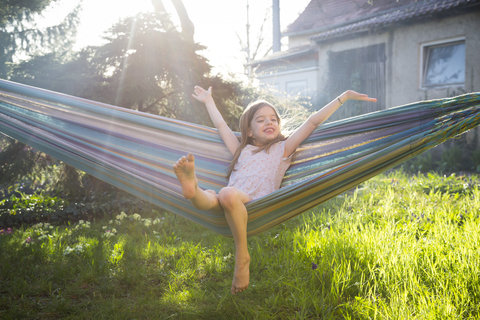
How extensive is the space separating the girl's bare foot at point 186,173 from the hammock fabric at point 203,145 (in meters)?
0.20

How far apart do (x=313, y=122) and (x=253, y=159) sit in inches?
14.5

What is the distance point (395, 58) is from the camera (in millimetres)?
6449

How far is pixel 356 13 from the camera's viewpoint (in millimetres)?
8688

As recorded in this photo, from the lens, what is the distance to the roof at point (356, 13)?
5.79m

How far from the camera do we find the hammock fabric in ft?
4.42

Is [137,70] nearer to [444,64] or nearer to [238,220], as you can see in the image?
[238,220]

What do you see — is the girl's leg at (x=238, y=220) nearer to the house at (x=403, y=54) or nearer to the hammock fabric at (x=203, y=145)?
the hammock fabric at (x=203, y=145)

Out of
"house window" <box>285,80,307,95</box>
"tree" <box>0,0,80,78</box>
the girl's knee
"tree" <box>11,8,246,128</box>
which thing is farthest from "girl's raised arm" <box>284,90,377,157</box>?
"house window" <box>285,80,307,95</box>

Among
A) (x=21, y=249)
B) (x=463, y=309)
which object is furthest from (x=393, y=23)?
(x=21, y=249)

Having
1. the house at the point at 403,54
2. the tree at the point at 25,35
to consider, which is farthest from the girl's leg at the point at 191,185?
the tree at the point at 25,35

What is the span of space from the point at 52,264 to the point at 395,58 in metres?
6.30

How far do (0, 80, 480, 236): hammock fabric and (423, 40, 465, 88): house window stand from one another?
516 centimetres

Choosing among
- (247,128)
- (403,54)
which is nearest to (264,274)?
(247,128)

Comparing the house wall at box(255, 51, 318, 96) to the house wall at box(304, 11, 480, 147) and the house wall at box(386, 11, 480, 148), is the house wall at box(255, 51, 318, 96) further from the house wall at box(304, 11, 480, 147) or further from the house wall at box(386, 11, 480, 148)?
the house wall at box(386, 11, 480, 148)
